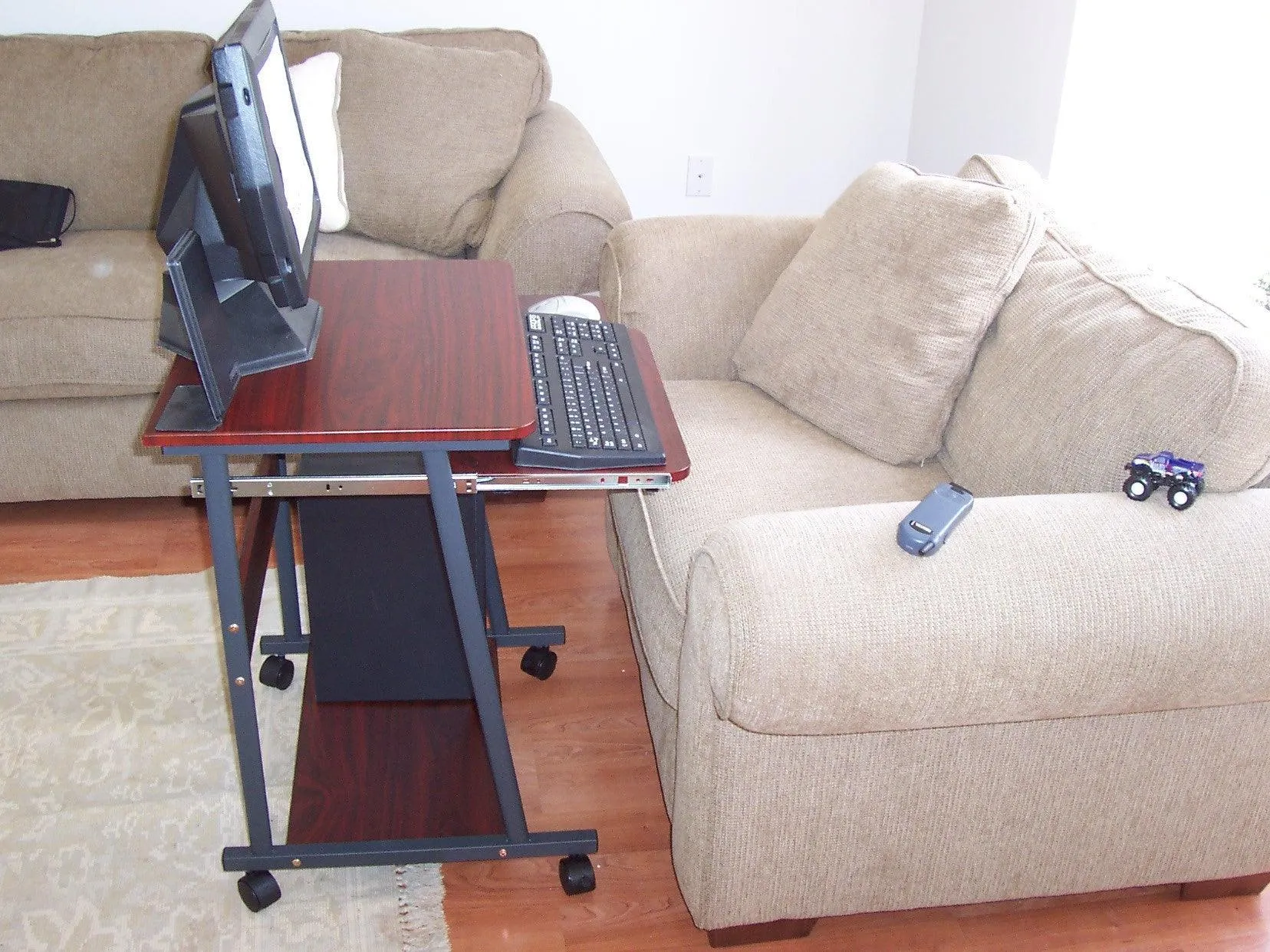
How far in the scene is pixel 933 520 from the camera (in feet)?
3.85

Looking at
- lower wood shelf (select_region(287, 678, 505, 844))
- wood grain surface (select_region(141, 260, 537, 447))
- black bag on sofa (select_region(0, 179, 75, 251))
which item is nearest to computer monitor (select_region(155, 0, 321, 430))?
wood grain surface (select_region(141, 260, 537, 447))

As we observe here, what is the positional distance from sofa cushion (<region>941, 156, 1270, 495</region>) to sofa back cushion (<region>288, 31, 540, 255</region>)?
3.83ft

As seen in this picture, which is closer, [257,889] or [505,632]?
[257,889]

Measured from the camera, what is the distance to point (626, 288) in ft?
6.16

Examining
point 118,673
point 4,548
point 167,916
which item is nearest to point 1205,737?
point 167,916

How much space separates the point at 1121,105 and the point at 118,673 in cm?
205

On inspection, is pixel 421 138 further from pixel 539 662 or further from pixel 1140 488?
pixel 1140 488

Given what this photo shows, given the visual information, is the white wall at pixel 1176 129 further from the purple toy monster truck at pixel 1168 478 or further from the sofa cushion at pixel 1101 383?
the purple toy monster truck at pixel 1168 478

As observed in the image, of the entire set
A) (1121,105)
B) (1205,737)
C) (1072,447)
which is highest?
(1121,105)

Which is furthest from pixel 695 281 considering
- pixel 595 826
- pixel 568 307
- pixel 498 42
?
pixel 498 42

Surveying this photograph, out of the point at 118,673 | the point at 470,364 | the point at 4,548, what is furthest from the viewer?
the point at 4,548

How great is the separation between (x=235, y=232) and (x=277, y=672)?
87cm

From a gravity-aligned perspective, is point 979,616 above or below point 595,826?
Result: above

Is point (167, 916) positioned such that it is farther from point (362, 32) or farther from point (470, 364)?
point (362, 32)
